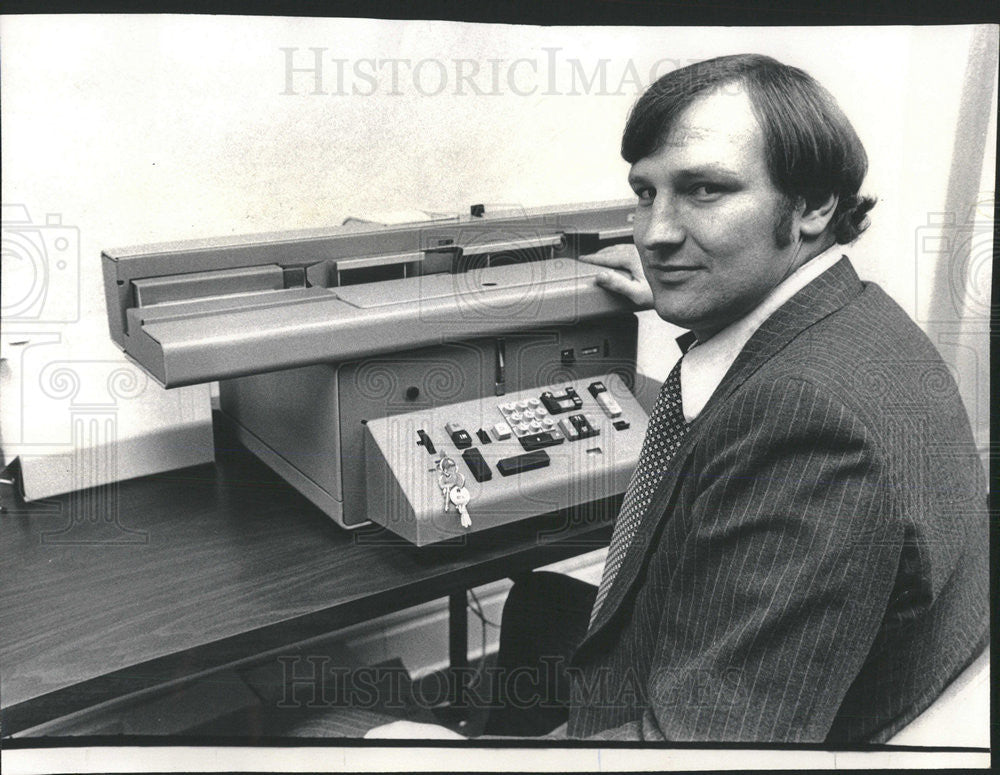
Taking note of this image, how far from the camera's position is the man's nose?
103 cm

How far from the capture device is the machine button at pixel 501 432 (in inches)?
49.4

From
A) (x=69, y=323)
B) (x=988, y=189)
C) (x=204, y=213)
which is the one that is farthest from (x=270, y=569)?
(x=988, y=189)

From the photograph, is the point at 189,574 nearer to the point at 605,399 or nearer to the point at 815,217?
the point at 605,399

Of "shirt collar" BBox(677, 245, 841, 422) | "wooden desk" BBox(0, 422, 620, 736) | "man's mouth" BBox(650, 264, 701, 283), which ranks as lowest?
"wooden desk" BBox(0, 422, 620, 736)

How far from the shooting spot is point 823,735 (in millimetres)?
944

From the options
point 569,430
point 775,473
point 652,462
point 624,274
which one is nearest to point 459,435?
point 569,430

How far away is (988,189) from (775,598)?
0.70 m

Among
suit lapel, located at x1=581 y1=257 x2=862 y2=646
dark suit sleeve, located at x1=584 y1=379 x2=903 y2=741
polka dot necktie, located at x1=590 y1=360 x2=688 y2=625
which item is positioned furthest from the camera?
polka dot necktie, located at x1=590 y1=360 x2=688 y2=625

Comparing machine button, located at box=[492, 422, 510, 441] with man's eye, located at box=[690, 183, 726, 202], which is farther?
machine button, located at box=[492, 422, 510, 441]

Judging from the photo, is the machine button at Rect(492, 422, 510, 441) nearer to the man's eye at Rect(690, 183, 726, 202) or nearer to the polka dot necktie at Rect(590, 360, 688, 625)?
the polka dot necktie at Rect(590, 360, 688, 625)

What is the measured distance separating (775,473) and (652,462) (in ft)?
0.82
